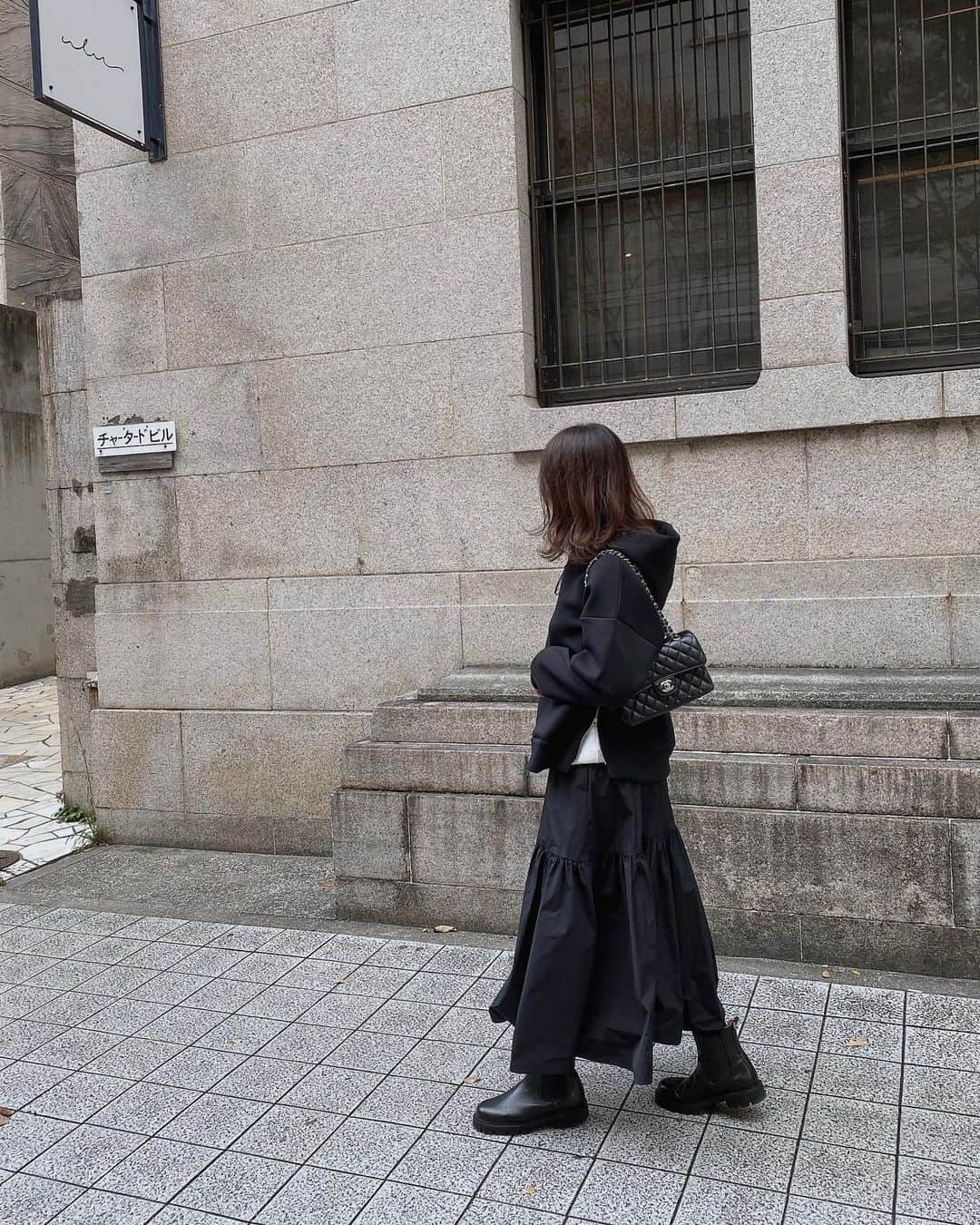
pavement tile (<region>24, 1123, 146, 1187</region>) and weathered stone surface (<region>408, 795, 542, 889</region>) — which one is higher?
weathered stone surface (<region>408, 795, 542, 889</region>)

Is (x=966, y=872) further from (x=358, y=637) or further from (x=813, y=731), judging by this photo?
(x=358, y=637)

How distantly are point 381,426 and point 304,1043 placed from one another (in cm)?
361

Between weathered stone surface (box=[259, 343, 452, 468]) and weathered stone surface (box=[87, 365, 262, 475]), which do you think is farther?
weathered stone surface (box=[87, 365, 262, 475])

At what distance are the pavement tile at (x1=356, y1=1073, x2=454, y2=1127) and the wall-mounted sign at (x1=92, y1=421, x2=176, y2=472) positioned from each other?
4.55m

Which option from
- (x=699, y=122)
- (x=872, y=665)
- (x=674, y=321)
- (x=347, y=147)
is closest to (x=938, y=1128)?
(x=872, y=665)

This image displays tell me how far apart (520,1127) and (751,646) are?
119 inches

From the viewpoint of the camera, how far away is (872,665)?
554 centimetres

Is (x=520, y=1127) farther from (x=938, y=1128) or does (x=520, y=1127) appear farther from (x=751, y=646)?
(x=751, y=646)

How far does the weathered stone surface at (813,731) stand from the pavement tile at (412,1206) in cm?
236

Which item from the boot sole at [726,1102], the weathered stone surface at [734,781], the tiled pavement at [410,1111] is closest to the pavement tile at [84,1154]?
the tiled pavement at [410,1111]

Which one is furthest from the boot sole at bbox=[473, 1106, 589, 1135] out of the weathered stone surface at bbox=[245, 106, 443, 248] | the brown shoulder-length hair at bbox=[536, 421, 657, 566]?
the weathered stone surface at bbox=[245, 106, 443, 248]

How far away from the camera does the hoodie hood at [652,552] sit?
127 inches

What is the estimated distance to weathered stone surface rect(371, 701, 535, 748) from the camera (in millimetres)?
5273

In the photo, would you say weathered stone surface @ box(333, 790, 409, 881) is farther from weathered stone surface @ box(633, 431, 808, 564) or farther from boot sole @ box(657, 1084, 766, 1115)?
boot sole @ box(657, 1084, 766, 1115)
